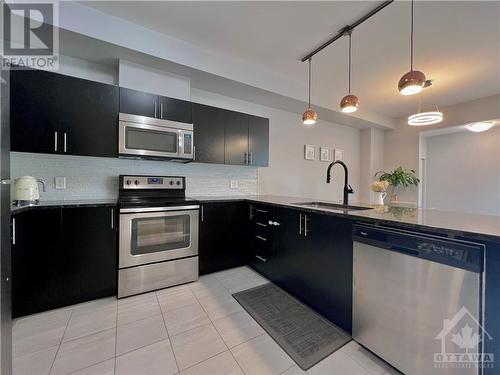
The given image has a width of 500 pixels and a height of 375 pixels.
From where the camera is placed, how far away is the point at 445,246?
1111 millimetres

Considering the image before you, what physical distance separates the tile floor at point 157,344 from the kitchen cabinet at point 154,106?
6.44ft

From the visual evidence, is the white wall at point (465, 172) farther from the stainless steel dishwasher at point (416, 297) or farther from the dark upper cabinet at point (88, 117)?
the dark upper cabinet at point (88, 117)

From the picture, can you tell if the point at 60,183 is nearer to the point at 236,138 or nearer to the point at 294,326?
the point at 236,138

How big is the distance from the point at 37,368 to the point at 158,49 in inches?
111

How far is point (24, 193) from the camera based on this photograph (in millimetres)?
1852

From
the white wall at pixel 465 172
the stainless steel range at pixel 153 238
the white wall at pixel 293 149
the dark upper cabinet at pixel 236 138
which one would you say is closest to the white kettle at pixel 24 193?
the stainless steel range at pixel 153 238

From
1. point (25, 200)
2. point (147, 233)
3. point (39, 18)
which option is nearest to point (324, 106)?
point (147, 233)

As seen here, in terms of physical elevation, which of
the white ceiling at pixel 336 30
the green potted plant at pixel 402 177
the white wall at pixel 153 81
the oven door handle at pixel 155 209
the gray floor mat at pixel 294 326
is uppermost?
the white ceiling at pixel 336 30

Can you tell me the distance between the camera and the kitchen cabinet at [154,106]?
7.44 ft

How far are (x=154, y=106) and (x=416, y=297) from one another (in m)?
2.83

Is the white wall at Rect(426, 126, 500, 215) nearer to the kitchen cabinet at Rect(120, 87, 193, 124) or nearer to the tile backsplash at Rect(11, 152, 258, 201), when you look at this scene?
the tile backsplash at Rect(11, 152, 258, 201)

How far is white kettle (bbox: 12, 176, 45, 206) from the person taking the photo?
1836mm

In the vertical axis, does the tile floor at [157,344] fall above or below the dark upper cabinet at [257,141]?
below

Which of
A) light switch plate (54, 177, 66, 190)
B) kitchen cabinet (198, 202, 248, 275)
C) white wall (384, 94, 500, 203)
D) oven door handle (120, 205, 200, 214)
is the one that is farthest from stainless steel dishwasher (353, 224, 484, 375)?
white wall (384, 94, 500, 203)
